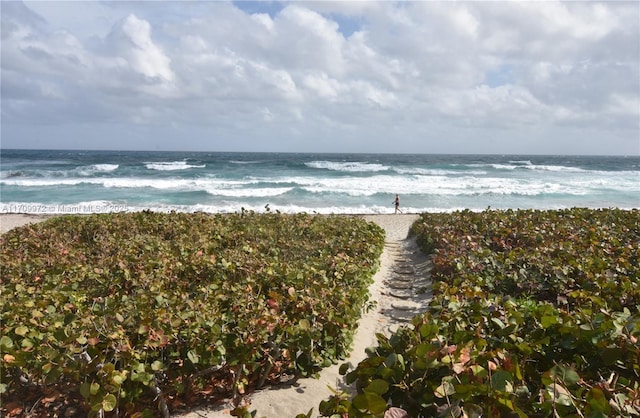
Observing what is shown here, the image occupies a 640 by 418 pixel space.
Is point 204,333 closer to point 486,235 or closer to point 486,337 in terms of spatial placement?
point 486,337

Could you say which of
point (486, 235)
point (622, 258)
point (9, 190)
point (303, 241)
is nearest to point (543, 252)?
point (622, 258)

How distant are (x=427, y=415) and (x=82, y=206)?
27896mm

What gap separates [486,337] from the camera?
122 inches

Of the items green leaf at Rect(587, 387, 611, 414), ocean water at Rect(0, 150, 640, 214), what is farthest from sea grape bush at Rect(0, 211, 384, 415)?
ocean water at Rect(0, 150, 640, 214)

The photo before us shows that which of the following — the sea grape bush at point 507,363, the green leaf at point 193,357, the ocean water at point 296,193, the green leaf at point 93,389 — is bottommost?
the ocean water at point 296,193

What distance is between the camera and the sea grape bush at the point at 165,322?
3.31 metres

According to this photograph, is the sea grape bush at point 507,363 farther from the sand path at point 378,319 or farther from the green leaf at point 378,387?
the sand path at point 378,319

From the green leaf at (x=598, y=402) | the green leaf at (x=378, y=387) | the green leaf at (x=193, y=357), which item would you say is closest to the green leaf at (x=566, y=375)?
the green leaf at (x=598, y=402)

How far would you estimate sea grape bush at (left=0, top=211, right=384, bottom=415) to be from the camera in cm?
331

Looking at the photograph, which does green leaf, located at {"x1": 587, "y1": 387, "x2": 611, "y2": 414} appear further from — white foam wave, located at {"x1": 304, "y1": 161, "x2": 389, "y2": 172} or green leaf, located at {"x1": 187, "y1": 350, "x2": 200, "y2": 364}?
white foam wave, located at {"x1": 304, "y1": 161, "x2": 389, "y2": 172}

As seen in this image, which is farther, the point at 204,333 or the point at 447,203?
the point at 447,203

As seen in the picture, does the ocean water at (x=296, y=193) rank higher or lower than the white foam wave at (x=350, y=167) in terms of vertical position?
lower

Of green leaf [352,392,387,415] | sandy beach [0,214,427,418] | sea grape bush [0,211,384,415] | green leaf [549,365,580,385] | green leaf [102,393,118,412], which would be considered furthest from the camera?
sandy beach [0,214,427,418]

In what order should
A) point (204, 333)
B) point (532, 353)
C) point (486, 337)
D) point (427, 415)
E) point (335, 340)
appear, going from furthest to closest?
point (335, 340), point (204, 333), point (486, 337), point (532, 353), point (427, 415)
